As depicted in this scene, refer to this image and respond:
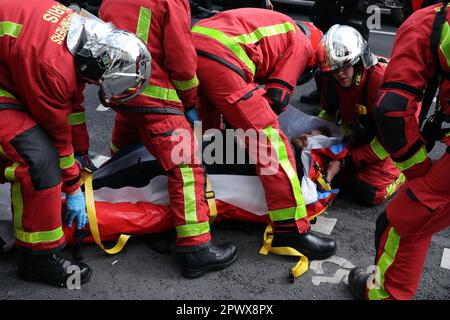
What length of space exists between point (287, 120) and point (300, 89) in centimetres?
177

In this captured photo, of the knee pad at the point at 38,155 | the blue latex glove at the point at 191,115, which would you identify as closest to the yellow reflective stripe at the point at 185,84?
the blue latex glove at the point at 191,115

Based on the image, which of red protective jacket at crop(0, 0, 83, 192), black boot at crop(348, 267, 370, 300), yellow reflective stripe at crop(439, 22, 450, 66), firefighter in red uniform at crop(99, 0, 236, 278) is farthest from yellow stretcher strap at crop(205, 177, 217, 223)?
yellow reflective stripe at crop(439, 22, 450, 66)

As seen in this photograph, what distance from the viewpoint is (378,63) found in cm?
312

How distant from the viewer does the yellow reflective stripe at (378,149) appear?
3.23 metres

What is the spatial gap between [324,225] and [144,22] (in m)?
1.72

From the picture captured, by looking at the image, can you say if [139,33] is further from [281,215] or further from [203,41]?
[281,215]

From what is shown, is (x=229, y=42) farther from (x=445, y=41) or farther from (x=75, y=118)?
(x=445, y=41)

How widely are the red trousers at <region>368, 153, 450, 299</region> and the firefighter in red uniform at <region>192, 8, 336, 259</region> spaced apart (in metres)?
0.58

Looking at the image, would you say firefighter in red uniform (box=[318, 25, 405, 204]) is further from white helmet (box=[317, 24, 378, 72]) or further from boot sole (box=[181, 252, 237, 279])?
boot sole (box=[181, 252, 237, 279])

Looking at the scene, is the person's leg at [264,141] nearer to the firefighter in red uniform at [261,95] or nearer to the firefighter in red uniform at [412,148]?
the firefighter in red uniform at [261,95]

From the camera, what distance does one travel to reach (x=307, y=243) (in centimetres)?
283

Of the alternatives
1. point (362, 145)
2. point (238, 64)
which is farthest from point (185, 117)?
point (362, 145)

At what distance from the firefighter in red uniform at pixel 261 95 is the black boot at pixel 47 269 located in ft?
3.83

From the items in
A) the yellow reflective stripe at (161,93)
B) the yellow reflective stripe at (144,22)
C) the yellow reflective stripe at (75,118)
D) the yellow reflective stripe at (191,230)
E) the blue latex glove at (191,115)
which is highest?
the yellow reflective stripe at (144,22)
